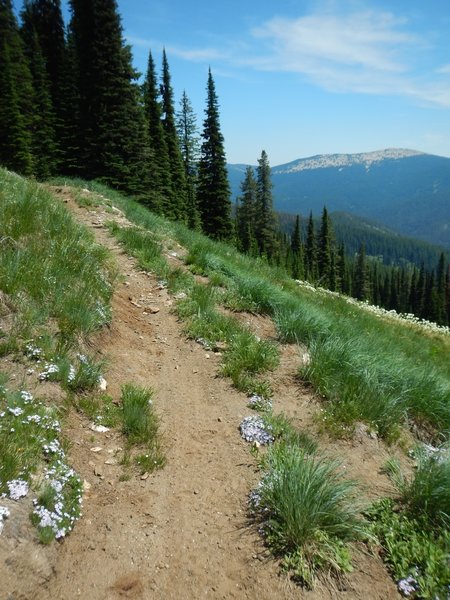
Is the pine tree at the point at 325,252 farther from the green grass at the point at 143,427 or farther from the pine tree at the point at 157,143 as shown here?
the green grass at the point at 143,427

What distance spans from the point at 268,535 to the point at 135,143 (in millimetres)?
27757

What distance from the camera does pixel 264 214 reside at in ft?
186

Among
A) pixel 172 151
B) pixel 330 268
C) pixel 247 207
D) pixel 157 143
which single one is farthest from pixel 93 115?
pixel 330 268

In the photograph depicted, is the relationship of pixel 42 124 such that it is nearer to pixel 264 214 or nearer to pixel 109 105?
pixel 109 105

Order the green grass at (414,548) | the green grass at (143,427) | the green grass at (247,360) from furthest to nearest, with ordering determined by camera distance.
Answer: the green grass at (247,360), the green grass at (143,427), the green grass at (414,548)

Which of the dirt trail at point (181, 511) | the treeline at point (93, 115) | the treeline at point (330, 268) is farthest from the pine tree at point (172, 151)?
the dirt trail at point (181, 511)

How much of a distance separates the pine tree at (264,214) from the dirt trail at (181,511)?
170 feet

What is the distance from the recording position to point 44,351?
446 cm

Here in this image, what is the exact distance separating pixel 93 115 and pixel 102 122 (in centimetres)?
156

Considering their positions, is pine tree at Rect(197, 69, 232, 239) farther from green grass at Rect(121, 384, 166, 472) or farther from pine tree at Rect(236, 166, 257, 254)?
green grass at Rect(121, 384, 166, 472)

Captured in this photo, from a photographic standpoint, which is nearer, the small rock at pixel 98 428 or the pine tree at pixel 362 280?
the small rock at pixel 98 428

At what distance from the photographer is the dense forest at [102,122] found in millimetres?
26406

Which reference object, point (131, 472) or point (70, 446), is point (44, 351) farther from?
point (131, 472)

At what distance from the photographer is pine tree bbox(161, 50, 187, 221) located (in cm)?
4344
